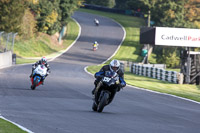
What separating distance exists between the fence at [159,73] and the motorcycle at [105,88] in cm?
2442

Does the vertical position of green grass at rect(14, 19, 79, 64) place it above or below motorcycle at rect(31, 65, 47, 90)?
above

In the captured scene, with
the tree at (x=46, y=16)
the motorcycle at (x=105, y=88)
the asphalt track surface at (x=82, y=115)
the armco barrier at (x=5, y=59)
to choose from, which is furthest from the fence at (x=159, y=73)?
the motorcycle at (x=105, y=88)

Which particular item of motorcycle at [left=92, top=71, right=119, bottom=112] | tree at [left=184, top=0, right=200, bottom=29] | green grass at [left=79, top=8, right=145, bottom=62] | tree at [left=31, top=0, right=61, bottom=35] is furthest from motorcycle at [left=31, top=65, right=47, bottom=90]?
tree at [left=184, top=0, right=200, bottom=29]

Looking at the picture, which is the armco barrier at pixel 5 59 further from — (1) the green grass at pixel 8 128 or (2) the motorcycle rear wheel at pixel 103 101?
(1) the green grass at pixel 8 128

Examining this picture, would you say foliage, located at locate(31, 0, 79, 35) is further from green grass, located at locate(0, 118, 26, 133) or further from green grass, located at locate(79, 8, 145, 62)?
green grass, located at locate(0, 118, 26, 133)

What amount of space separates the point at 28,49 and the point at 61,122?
49383 mm

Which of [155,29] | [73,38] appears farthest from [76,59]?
[155,29]

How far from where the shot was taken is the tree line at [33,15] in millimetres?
50000

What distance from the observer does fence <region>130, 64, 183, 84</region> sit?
3778 cm

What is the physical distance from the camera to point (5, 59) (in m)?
37.4

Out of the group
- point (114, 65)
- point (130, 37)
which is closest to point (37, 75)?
point (114, 65)

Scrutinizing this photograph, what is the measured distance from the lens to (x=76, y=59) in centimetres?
6081

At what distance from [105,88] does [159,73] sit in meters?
27.1

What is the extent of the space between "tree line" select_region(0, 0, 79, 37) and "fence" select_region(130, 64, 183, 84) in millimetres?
13767
